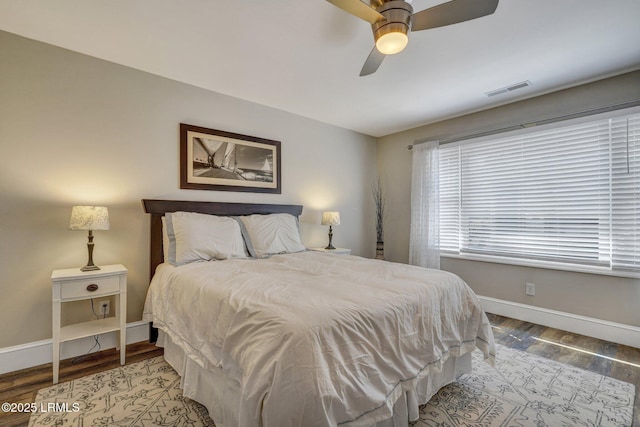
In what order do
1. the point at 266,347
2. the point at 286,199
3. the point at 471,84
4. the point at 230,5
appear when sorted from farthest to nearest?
the point at 286,199, the point at 471,84, the point at 230,5, the point at 266,347

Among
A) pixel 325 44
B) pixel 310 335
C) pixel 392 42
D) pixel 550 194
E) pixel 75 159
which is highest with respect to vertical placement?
pixel 325 44

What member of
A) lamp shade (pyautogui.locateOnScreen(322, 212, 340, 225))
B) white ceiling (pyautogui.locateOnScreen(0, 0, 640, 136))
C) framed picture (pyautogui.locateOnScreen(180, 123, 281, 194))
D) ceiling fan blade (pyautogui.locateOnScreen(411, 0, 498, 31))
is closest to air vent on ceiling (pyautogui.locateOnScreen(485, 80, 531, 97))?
white ceiling (pyautogui.locateOnScreen(0, 0, 640, 136))

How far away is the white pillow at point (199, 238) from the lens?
96.5 inches

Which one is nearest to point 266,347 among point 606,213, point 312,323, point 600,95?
point 312,323

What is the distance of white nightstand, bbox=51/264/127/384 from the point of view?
6.47 feet

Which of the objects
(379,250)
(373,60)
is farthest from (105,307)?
(379,250)

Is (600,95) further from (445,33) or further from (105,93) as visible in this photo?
(105,93)

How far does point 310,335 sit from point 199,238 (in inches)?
70.2

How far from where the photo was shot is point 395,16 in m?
1.64

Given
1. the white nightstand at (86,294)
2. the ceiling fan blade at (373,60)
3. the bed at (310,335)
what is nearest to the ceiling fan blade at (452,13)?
the ceiling fan blade at (373,60)

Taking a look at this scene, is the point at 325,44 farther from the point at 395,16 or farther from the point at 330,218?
the point at 330,218

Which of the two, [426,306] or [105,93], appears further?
[105,93]

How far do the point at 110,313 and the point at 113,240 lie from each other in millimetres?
653

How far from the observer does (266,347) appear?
1.11 meters
